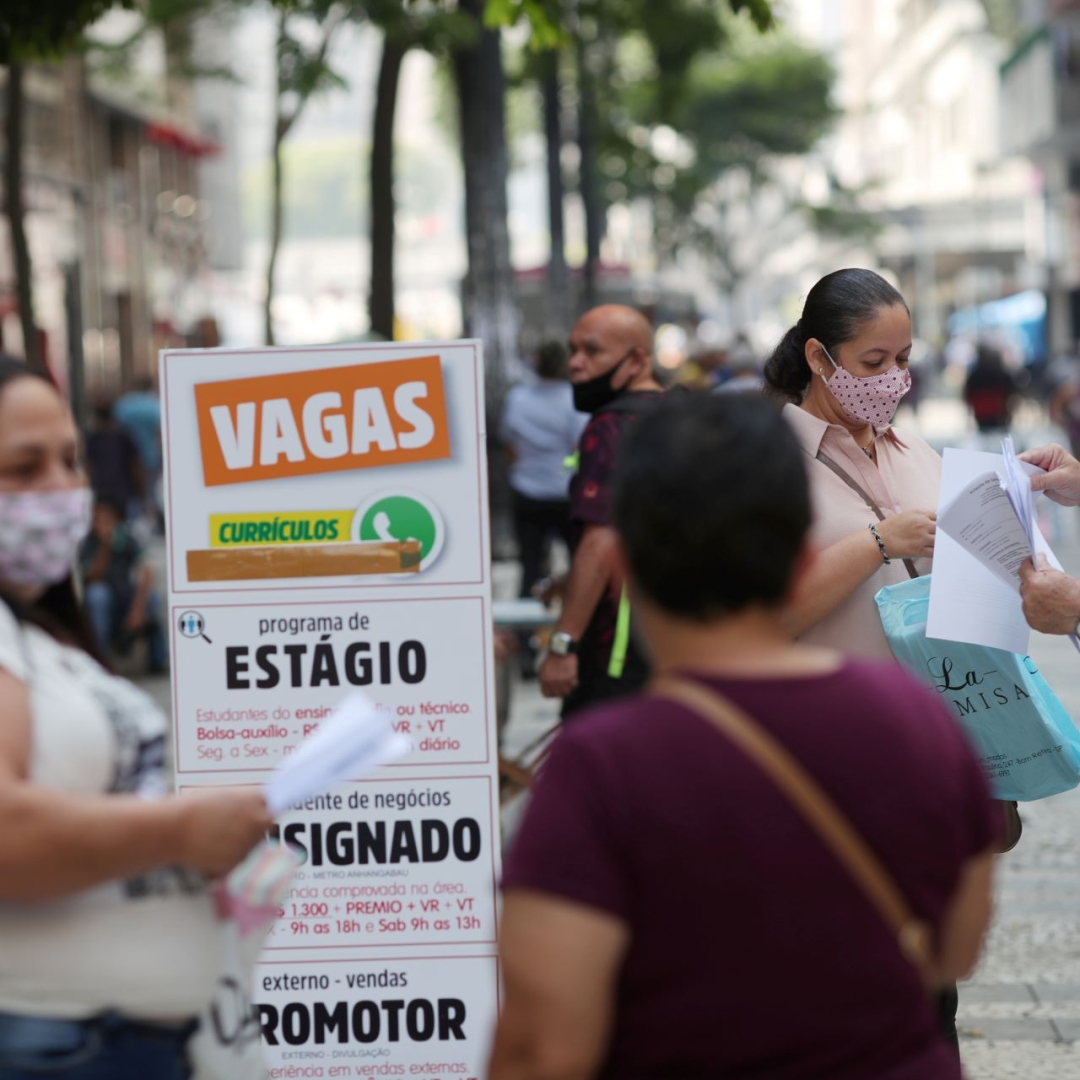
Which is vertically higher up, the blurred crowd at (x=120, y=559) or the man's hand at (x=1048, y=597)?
the man's hand at (x=1048, y=597)

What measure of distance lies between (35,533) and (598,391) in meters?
3.77

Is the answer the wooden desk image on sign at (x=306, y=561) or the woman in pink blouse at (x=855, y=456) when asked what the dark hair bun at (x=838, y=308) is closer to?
the woman in pink blouse at (x=855, y=456)

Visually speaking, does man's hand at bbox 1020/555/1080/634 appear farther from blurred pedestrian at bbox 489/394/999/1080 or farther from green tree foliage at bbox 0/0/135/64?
green tree foliage at bbox 0/0/135/64

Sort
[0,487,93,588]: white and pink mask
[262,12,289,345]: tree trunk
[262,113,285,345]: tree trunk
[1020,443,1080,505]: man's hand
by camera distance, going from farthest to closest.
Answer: [262,113,285,345]: tree trunk < [262,12,289,345]: tree trunk < [1020,443,1080,505]: man's hand < [0,487,93,588]: white and pink mask

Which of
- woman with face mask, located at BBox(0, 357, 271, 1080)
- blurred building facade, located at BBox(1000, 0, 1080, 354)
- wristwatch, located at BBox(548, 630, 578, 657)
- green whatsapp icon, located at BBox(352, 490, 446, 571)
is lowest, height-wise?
wristwatch, located at BBox(548, 630, 578, 657)

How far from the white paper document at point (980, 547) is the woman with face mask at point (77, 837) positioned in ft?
5.58

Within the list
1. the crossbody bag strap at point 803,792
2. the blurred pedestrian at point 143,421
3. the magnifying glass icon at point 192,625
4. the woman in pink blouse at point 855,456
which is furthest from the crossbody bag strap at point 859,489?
the blurred pedestrian at point 143,421

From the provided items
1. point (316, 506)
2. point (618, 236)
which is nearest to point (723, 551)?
point (316, 506)

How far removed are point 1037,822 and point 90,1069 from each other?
21.3ft

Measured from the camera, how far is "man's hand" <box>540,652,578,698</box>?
5.97 meters

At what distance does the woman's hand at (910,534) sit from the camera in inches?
154

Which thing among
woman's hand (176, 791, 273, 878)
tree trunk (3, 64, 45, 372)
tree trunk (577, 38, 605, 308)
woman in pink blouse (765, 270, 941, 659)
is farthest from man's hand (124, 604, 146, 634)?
tree trunk (577, 38, 605, 308)

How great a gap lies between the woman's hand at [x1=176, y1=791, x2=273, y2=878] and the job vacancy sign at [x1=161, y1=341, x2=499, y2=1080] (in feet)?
6.93

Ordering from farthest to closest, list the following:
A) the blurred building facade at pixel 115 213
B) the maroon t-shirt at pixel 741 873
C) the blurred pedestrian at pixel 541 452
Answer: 1. the blurred building facade at pixel 115 213
2. the blurred pedestrian at pixel 541 452
3. the maroon t-shirt at pixel 741 873
